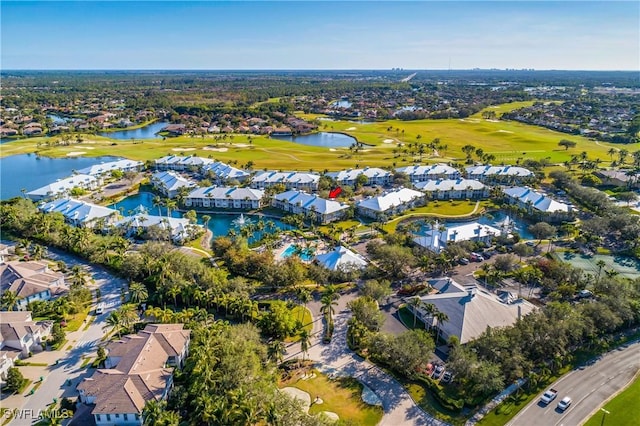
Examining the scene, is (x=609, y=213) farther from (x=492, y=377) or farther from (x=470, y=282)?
(x=492, y=377)

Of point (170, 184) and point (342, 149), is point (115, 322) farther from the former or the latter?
point (342, 149)

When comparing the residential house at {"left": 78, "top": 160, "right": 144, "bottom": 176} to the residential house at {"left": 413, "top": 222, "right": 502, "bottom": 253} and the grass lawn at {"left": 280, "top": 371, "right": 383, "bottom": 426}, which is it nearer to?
the residential house at {"left": 413, "top": 222, "right": 502, "bottom": 253}

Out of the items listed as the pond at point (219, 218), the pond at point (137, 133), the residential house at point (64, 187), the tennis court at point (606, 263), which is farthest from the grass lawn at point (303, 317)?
the pond at point (137, 133)

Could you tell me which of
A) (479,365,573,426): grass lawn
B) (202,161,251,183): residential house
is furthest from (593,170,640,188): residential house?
(202,161,251,183): residential house

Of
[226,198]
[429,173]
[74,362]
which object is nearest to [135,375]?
[74,362]

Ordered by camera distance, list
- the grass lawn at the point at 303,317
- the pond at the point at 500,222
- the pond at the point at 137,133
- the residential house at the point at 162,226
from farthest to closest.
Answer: the pond at the point at 137,133 < the pond at the point at 500,222 < the residential house at the point at 162,226 < the grass lawn at the point at 303,317

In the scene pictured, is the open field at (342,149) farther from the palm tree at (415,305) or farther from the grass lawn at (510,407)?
the grass lawn at (510,407)

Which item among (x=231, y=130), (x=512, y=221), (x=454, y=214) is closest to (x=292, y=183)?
(x=454, y=214)
